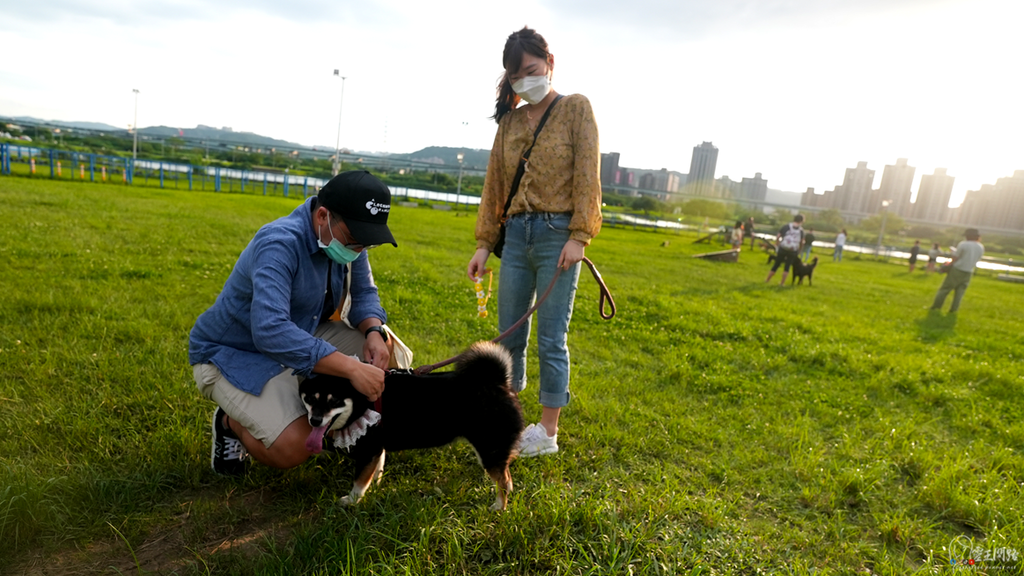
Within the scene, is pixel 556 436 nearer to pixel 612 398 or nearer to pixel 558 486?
pixel 558 486

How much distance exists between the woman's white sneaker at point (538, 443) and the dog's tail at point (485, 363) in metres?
0.80

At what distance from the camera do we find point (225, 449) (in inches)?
106

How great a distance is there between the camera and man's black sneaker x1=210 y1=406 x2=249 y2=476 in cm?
270

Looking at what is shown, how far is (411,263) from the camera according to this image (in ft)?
32.1

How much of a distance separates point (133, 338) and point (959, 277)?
14.0 meters

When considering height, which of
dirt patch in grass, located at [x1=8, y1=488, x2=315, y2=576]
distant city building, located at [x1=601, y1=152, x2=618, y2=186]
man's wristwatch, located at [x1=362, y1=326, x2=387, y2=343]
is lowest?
dirt patch in grass, located at [x1=8, y1=488, x2=315, y2=576]

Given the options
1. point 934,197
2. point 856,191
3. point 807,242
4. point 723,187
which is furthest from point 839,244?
point 856,191

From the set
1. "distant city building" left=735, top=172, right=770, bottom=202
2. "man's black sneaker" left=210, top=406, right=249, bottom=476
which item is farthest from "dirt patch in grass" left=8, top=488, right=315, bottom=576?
"distant city building" left=735, top=172, right=770, bottom=202

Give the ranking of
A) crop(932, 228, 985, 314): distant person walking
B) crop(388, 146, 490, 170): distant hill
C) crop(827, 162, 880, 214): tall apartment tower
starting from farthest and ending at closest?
crop(827, 162, 880, 214): tall apartment tower → crop(388, 146, 490, 170): distant hill → crop(932, 228, 985, 314): distant person walking

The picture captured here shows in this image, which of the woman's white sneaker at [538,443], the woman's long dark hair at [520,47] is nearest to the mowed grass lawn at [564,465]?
the woman's white sneaker at [538,443]

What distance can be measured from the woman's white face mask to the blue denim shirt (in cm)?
136

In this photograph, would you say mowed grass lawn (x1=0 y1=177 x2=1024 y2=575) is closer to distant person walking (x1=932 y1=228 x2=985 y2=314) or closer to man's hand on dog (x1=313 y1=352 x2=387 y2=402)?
man's hand on dog (x1=313 y1=352 x2=387 y2=402)

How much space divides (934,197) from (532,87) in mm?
104502

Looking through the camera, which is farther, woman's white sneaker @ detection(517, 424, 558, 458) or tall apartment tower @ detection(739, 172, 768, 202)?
tall apartment tower @ detection(739, 172, 768, 202)
